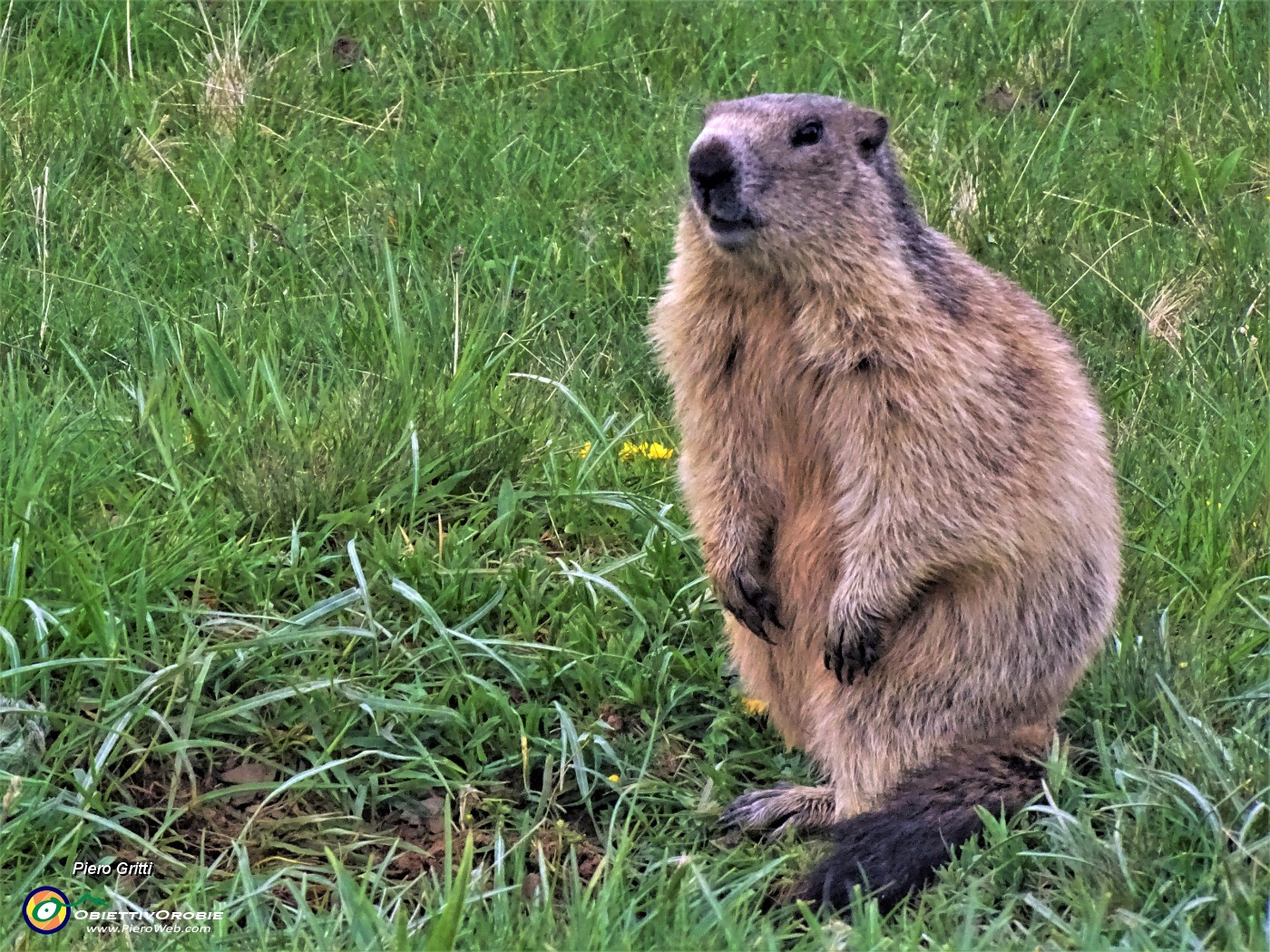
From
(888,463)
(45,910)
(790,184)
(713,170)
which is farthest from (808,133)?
(45,910)

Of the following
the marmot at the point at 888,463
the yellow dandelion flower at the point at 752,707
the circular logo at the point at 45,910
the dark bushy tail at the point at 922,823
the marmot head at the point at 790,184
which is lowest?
the yellow dandelion flower at the point at 752,707

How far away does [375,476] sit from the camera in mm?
3725

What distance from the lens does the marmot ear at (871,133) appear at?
10.6ft

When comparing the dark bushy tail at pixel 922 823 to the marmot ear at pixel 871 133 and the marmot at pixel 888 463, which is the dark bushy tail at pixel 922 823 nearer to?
the marmot at pixel 888 463

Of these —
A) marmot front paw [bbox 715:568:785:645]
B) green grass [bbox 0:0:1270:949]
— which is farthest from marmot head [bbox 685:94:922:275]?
green grass [bbox 0:0:1270:949]

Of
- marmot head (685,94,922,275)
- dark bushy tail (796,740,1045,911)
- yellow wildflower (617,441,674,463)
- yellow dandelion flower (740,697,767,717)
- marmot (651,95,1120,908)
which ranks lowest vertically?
yellow dandelion flower (740,697,767,717)

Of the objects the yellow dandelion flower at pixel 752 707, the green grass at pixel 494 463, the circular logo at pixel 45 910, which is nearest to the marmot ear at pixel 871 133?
the green grass at pixel 494 463

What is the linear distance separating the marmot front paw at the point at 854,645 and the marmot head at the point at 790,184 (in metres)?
0.76

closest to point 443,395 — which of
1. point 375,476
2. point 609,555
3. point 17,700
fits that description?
point 375,476

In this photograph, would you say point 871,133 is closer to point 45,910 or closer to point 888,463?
point 888,463

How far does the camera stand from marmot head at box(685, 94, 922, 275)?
3.02 m

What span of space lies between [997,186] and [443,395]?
7.42 ft

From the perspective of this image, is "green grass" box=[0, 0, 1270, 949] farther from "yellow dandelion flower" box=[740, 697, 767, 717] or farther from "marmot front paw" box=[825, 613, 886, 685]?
"marmot front paw" box=[825, 613, 886, 685]

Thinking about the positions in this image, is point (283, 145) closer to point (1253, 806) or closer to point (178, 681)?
point (178, 681)
